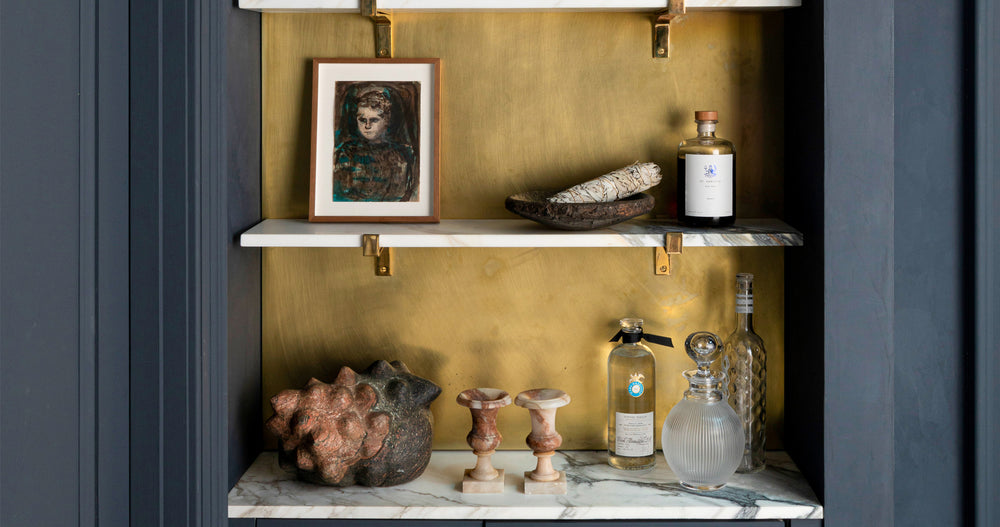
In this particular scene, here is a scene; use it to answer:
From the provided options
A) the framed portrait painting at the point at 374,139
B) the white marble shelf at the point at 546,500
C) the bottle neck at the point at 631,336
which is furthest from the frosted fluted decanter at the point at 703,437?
the framed portrait painting at the point at 374,139

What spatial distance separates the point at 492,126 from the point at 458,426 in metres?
0.61

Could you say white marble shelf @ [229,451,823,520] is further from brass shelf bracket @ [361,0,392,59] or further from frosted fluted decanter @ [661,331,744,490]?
brass shelf bracket @ [361,0,392,59]

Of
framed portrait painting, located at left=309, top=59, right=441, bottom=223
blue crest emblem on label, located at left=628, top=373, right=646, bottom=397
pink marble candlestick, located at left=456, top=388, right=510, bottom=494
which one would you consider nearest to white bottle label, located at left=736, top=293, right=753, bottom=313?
blue crest emblem on label, located at left=628, top=373, right=646, bottom=397

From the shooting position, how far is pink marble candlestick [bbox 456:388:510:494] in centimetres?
146

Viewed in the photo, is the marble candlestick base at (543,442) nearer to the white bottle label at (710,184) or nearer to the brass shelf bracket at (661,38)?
the white bottle label at (710,184)

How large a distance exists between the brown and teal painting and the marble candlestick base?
1.49 ft

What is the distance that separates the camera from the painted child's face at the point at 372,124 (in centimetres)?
162

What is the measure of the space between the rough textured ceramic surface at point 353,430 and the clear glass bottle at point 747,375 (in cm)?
58

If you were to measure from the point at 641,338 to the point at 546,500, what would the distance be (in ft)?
1.18

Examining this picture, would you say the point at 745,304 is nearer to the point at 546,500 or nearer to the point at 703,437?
the point at 703,437

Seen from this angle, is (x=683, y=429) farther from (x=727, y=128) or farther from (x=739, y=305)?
(x=727, y=128)

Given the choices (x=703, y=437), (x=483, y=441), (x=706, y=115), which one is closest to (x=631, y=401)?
(x=703, y=437)

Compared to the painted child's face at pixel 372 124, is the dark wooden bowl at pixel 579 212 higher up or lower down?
lower down

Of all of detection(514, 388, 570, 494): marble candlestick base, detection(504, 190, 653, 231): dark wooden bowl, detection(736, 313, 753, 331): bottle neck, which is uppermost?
detection(504, 190, 653, 231): dark wooden bowl
